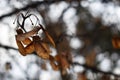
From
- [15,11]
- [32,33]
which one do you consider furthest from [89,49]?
[32,33]

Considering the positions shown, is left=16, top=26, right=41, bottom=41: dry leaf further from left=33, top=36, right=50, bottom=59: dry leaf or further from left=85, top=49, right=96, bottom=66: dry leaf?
left=85, top=49, right=96, bottom=66: dry leaf

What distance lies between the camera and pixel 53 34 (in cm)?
746

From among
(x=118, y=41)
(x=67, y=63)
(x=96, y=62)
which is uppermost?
(x=118, y=41)

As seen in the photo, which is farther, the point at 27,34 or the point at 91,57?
the point at 91,57

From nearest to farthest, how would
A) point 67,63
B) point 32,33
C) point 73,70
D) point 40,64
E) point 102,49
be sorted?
point 32,33 → point 67,63 → point 73,70 → point 40,64 → point 102,49

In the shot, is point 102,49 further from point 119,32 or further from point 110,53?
point 119,32

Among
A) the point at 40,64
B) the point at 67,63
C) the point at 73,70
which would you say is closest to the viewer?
the point at 67,63

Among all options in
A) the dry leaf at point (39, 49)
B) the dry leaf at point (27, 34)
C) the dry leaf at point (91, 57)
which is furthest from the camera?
the dry leaf at point (91, 57)

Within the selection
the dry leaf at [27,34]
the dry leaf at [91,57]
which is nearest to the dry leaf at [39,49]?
the dry leaf at [27,34]

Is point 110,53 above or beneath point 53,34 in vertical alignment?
beneath

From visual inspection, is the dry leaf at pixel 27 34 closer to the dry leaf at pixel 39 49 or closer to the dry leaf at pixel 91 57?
the dry leaf at pixel 39 49

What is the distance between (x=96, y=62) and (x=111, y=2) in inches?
82.7

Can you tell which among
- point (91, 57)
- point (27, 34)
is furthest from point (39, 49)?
point (91, 57)

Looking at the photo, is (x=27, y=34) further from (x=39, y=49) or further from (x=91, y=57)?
(x=91, y=57)
